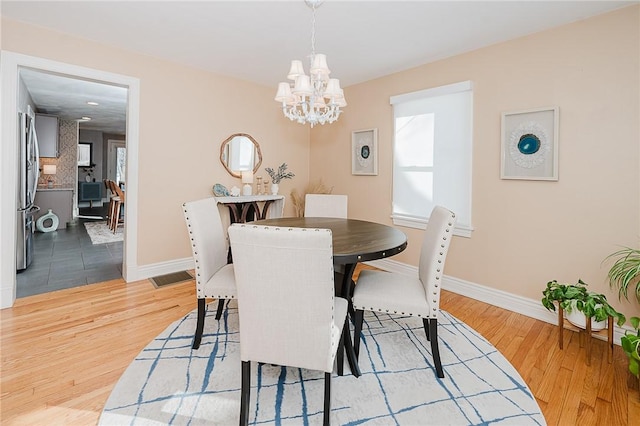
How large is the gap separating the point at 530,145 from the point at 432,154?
39.3 inches

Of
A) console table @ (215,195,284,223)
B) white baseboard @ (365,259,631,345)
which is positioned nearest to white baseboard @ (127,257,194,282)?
console table @ (215,195,284,223)

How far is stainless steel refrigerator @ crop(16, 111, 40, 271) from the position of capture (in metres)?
3.12

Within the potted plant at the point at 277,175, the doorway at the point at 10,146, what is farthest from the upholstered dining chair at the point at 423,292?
the doorway at the point at 10,146

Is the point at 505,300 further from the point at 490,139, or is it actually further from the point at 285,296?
the point at 285,296

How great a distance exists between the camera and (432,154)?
358cm

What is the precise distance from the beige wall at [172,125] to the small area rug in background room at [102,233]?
7.83 ft

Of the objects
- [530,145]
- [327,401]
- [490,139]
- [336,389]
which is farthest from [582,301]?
[327,401]

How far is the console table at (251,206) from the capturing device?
3.88 m

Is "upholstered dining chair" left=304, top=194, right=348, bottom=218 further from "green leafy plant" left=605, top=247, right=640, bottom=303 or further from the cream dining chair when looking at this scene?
"green leafy plant" left=605, top=247, right=640, bottom=303

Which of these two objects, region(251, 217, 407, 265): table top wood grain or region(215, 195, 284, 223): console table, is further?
region(215, 195, 284, 223): console table

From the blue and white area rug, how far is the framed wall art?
1518 millimetres

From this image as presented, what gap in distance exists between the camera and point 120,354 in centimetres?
209

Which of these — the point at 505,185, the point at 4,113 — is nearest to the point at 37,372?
the point at 4,113

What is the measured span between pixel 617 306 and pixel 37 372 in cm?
390
